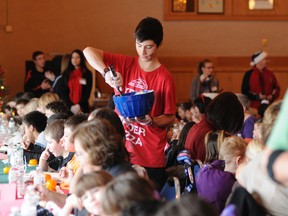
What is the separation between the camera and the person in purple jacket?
362cm

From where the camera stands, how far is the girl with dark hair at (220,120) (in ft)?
15.0

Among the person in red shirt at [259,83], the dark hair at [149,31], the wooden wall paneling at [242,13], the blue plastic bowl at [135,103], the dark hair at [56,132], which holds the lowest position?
the person in red shirt at [259,83]

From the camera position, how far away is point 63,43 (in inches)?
499

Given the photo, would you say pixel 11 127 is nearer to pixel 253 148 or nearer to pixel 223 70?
pixel 253 148

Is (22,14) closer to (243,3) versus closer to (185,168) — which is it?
(243,3)

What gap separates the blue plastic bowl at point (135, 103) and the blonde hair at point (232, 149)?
1.78ft

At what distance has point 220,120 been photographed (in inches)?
181

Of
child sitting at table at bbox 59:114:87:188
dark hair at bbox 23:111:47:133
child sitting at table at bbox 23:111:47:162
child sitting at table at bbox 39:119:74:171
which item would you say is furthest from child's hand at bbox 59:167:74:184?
dark hair at bbox 23:111:47:133

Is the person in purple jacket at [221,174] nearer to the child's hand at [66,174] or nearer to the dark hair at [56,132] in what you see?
the child's hand at [66,174]

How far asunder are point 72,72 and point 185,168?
599 cm

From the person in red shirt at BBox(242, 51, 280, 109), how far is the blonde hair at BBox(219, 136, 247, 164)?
660cm

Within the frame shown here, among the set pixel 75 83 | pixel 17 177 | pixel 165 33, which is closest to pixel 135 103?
pixel 17 177

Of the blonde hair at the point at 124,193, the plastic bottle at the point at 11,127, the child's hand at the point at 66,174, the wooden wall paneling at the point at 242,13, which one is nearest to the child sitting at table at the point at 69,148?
the child's hand at the point at 66,174

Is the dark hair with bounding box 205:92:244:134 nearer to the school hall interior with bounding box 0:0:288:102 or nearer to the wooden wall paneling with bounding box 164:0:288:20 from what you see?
the school hall interior with bounding box 0:0:288:102
